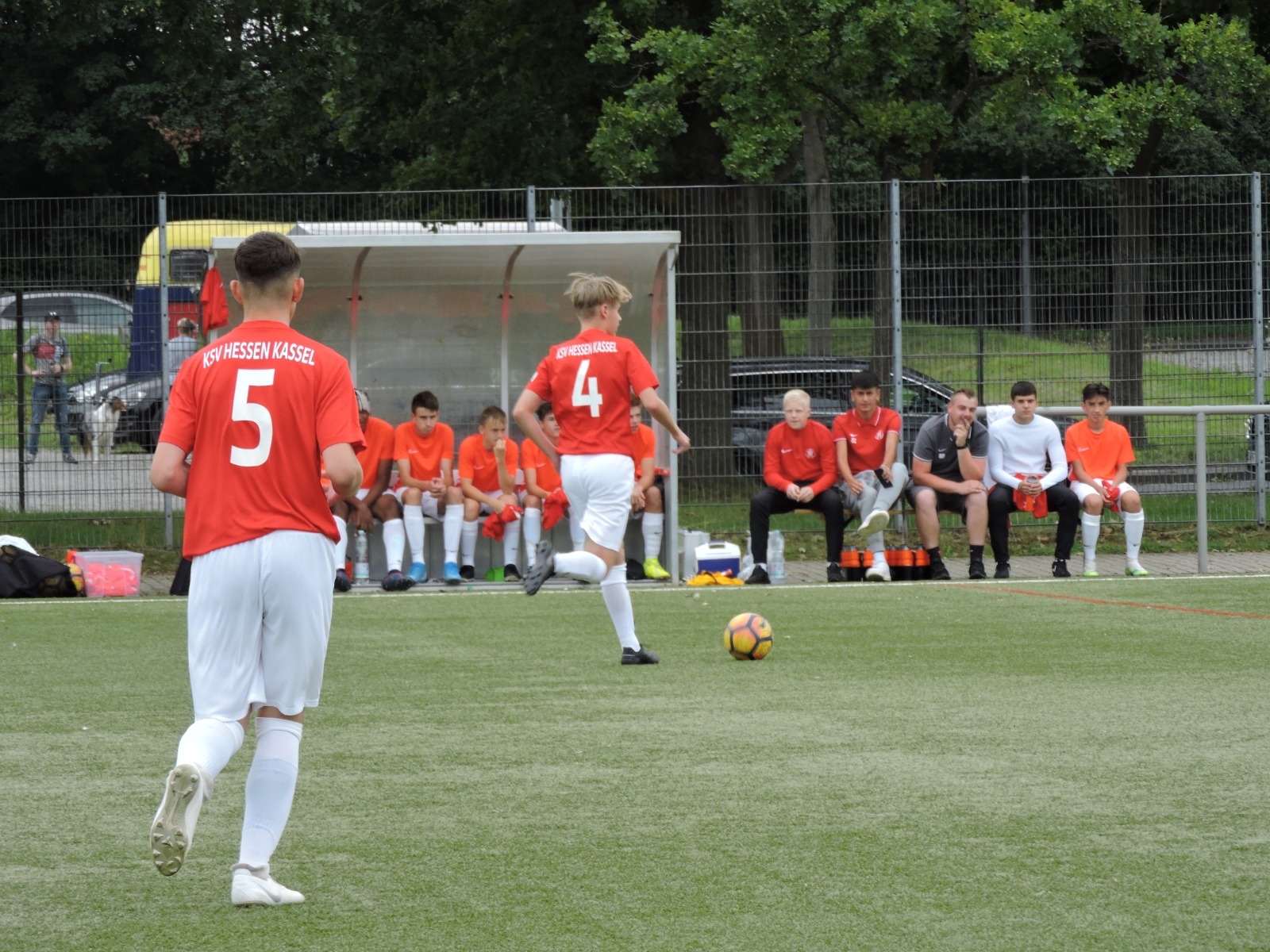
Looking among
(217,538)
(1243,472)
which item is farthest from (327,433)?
(1243,472)

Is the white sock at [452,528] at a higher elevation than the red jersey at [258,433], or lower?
lower

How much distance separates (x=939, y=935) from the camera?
387 centimetres

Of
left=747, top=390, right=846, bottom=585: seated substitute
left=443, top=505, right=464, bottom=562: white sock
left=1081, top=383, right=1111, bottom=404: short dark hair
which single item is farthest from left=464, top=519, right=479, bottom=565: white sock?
left=1081, top=383, right=1111, bottom=404: short dark hair

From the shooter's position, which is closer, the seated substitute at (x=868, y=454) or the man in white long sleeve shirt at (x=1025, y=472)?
the man in white long sleeve shirt at (x=1025, y=472)

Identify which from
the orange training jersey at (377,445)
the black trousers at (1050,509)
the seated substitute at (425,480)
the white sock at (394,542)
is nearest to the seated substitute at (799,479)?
the black trousers at (1050,509)

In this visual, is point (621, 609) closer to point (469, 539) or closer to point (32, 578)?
point (469, 539)

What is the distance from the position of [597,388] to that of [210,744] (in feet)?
16.4

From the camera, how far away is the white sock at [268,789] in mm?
4250

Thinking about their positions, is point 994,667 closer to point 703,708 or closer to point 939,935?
point 703,708

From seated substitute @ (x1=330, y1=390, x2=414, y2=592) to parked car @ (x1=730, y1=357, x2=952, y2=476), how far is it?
3164 millimetres

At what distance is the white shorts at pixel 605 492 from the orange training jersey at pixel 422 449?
17.9ft

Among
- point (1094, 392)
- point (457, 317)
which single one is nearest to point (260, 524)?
point (457, 317)

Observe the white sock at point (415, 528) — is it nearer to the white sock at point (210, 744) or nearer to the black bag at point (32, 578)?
the black bag at point (32, 578)

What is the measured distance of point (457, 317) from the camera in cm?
1534
